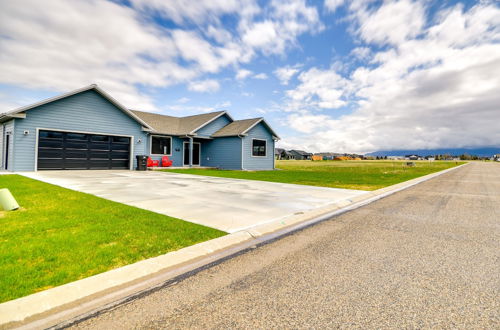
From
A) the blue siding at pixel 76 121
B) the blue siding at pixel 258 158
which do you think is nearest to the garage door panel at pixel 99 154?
the blue siding at pixel 76 121

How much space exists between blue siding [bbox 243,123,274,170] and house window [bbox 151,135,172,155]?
698cm

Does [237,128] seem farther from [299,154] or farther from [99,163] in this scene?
[299,154]

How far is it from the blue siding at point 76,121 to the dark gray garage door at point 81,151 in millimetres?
448

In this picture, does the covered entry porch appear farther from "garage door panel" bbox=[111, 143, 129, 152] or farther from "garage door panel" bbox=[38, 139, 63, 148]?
"garage door panel" bbox=[38, 139, 63, 148]

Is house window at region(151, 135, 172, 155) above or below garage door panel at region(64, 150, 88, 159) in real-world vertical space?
above

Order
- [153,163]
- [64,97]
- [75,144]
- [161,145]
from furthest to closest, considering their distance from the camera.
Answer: [161,145] < [153,163] < [75,144] < [64,97]

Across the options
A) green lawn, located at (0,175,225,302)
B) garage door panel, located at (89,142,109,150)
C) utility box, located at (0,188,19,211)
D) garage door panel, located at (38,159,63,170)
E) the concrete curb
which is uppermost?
garage door panel, located at (89,142,109,150)

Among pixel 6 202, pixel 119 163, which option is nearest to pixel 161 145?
pixel 119 163

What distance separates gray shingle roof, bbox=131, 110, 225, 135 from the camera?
895 inches

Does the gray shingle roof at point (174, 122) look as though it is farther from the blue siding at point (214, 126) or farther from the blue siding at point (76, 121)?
the blue siding at point (76, 121)

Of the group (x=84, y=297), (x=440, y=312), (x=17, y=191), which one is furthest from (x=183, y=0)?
(x=440, y=312)

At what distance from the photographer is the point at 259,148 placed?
79.3 feet

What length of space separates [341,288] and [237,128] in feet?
70.2

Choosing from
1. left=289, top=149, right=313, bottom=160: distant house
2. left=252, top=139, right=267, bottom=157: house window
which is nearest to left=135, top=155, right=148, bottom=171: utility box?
left=252, top=139, right=267, bottom=157: house window
